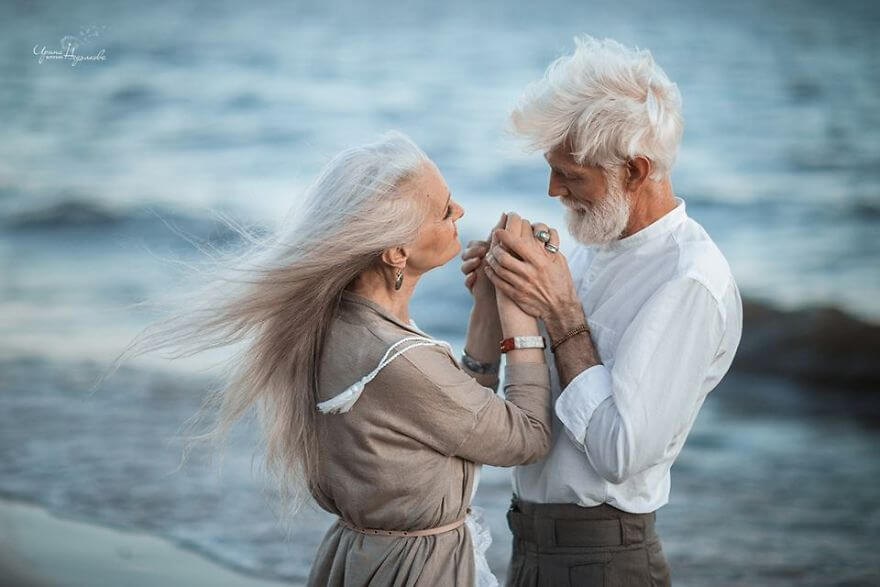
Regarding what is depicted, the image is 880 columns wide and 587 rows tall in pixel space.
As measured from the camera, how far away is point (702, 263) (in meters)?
2.05

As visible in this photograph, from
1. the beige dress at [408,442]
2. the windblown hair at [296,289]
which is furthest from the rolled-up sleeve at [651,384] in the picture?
the windblown hair at [296,289]

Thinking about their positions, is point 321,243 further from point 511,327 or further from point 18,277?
point 18,277

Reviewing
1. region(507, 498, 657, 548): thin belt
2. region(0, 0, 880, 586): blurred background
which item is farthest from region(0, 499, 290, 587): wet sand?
region(507, 498, 657, 548): thin belt

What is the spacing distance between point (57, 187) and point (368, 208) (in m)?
9.50

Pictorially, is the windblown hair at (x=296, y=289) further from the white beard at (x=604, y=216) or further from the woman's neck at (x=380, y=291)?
the white beard at (x=604, y=216)

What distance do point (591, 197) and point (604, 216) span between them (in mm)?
48

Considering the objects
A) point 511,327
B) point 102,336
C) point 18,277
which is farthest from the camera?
point 18,277

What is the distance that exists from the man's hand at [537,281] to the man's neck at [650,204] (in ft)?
0.64

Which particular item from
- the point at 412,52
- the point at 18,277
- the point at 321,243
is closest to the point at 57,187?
the point at 18,277

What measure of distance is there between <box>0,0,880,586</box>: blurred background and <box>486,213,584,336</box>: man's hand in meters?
0.38

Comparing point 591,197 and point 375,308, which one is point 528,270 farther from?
point 375,308

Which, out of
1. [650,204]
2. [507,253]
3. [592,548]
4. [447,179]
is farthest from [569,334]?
[447,179]

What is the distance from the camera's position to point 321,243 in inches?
76.0

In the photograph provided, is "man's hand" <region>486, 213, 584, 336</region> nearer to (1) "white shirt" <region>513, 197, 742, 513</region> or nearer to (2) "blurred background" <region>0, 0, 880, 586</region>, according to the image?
(1) "white shirt" <region>513, 197, 742, 513</region>
